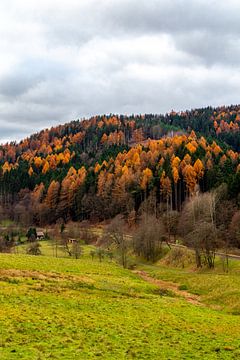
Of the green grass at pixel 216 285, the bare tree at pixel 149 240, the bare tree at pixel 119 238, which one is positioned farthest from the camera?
the bare tree at pixel 149 240

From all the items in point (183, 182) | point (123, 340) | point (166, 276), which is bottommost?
point (166, 276)

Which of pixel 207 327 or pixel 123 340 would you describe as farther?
pixel 207 327

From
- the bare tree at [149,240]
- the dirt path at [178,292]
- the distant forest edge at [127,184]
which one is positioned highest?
the distant forest edge at [127,184]

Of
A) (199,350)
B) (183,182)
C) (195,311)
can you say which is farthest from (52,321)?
(183,182)

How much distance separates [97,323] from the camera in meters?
24.5

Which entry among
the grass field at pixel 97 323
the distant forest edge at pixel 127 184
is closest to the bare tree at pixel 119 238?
the distant forest edge at pixel 127 184

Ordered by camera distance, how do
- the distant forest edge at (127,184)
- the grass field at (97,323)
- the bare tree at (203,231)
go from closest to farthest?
the grass field at (97,323) → the bare tree at (203,231) → the distant forest edge at (127,184)

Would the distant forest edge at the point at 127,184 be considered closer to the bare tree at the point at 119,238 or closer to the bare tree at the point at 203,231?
the bare tree at the point at 203,231

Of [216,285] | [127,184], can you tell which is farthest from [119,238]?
[127,184]

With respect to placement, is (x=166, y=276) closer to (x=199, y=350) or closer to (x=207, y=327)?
(x=207, y=327)

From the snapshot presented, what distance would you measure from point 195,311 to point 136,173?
340ft

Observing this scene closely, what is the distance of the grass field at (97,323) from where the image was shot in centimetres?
1925

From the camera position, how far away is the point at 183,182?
5012 inches

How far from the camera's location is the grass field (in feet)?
63.2
